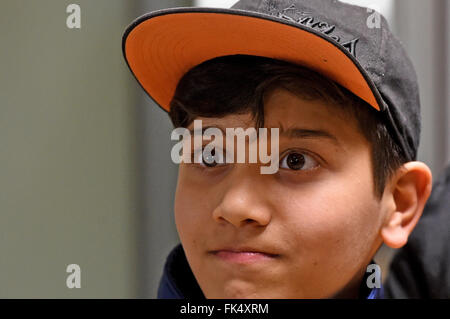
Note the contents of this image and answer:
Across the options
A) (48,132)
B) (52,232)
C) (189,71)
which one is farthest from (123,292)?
(189,71)

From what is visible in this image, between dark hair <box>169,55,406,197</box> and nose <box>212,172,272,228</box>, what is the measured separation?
0.21ft

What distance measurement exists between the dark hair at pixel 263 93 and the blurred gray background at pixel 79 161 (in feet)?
0.74

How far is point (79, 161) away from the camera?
2.91ft

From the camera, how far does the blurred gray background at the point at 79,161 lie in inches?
33.6

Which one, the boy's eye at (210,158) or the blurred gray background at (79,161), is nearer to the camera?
the boy's eye at (210,158)

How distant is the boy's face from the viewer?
2.03 feet

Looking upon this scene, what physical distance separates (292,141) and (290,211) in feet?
0.25

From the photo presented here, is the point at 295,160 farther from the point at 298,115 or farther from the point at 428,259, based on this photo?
the point at 428,259

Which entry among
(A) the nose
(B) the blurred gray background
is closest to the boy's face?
(A) the nose

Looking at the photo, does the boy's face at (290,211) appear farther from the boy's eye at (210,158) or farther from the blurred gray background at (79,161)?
the blurred gray background at (79,161)

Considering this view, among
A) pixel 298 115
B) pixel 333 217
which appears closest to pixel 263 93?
pixel 298 115

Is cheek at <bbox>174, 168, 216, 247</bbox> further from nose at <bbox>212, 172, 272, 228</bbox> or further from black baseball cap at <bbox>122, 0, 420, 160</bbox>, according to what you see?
black baseball cap at <bbox>122, 0, 420, 160</bbox>

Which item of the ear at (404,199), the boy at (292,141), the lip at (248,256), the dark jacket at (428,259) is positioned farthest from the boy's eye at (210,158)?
the dark jacket at (428,259)

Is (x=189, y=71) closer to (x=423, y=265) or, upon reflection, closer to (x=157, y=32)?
(x=157, y=32)
